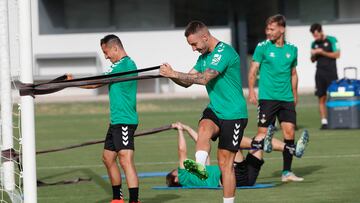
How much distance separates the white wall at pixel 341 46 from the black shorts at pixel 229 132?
2670 centimetres

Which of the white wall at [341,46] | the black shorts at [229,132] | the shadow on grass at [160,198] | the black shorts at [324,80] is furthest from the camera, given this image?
the white wall at [341,46]

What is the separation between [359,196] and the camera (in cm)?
1264

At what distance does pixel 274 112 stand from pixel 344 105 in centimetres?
803

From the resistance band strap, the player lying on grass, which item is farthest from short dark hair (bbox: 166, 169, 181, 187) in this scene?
the resistance band strap

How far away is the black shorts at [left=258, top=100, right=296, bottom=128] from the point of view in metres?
14.8

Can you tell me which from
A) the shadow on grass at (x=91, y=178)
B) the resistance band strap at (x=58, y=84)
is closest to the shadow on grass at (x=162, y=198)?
the shadow on grass at (x=91, y=178)

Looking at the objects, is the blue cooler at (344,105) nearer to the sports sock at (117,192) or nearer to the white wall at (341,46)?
the sports sock at (117,192)

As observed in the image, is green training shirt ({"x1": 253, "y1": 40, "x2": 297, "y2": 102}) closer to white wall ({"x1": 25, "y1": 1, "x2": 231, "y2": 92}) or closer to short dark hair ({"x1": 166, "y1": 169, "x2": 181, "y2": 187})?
short dark hair ({"x1": 166, "y1": 169, "x2": 181, "y2": 187})

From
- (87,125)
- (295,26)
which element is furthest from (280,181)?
(295,26)

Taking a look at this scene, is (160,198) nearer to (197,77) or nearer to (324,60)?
(197,77)

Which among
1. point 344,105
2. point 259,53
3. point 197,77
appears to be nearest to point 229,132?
point 197,77

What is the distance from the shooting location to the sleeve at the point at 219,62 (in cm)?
1095

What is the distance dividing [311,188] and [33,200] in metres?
5.17

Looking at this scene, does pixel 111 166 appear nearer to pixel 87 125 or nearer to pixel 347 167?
pixel 347 167
